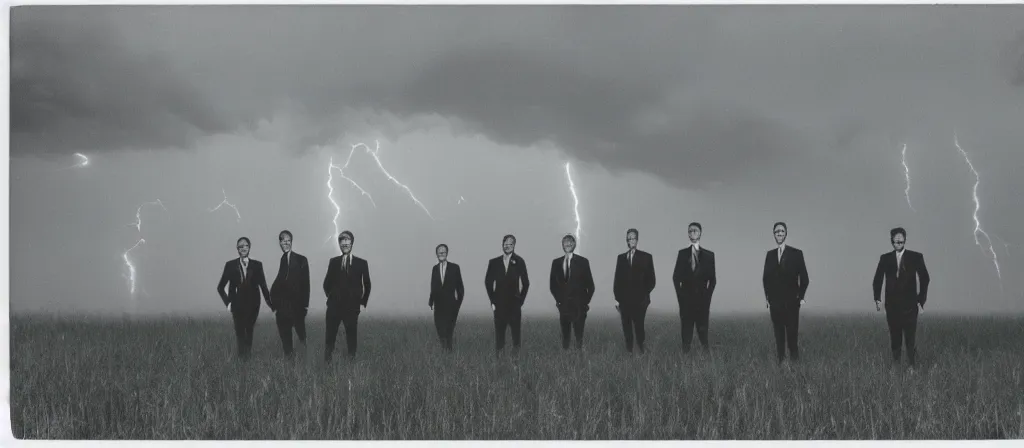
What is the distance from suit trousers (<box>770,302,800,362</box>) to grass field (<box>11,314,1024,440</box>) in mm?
224

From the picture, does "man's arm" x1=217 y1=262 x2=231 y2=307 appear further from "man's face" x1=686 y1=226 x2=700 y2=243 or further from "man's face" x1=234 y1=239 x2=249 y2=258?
"man's face" x1=686 y1=226 x2=700 y2=243

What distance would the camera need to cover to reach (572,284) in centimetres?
763

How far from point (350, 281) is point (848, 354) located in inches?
220

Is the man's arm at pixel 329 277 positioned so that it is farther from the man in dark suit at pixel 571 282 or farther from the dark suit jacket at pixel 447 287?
the man in dark suit at pixel 571 282

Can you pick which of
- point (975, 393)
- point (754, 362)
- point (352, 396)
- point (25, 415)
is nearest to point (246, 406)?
point (352, 396)

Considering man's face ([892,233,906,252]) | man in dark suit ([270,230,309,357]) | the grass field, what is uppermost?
man's face ([892,233,906,252])

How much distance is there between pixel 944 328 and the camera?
450 inches

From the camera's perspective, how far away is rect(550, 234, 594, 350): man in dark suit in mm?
7602

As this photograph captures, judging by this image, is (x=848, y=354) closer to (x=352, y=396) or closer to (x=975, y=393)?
(x=975, y=393)

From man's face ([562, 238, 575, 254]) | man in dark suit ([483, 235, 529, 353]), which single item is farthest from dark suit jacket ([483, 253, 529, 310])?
man's face ([562, 238, 575, 254])

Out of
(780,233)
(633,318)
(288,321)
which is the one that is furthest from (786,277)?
(288,321)

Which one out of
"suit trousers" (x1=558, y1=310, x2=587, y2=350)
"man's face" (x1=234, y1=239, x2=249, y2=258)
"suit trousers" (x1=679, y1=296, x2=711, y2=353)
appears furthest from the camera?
"suit trousers" (x1=558, y1=310, x2=587, y2=350)

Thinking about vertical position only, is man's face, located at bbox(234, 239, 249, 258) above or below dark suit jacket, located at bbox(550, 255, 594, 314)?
above

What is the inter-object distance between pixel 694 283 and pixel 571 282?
135 centimetres
